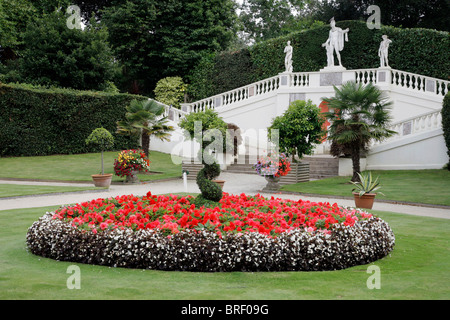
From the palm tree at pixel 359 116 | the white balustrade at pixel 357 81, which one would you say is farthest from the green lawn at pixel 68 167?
the palm tree at pixel 359 116

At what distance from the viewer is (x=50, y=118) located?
84.3 feet

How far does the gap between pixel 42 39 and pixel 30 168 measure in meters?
10.3

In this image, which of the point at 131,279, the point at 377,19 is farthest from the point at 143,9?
the point at 131,279

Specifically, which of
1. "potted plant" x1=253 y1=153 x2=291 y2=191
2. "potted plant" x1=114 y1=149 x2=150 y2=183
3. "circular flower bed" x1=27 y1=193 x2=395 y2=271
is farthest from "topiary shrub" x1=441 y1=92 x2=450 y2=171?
"circular flower bed" x1=27 y1=193 x2=395 y2=271

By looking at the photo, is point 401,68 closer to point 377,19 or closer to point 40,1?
point 377,19

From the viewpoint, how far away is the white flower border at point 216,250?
21.6 feet

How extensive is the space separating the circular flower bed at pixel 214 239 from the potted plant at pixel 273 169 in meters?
8.82

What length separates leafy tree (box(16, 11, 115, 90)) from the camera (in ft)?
93.5

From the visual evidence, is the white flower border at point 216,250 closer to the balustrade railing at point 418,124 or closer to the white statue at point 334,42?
the balustrade railing at point 418,124

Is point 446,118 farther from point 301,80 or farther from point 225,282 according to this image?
point 225,282

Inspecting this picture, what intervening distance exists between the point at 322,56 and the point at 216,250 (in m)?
26.1

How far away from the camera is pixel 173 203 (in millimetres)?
9297

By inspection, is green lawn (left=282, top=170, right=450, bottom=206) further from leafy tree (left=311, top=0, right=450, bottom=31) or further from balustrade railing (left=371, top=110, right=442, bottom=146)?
leafy tree (left=311, top=0, right=450, bottom=31)

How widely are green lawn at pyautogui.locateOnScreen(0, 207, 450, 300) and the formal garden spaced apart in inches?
1.0
